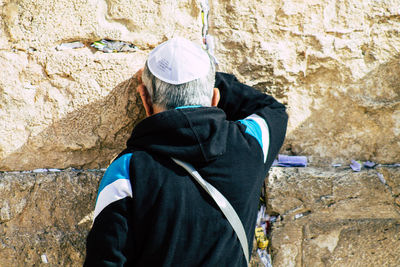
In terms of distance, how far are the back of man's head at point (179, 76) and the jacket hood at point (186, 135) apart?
0.09 meters

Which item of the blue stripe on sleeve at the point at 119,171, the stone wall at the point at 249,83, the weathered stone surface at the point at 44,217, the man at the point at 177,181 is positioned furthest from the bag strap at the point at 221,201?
the weathered stone surface at the point at 44,217

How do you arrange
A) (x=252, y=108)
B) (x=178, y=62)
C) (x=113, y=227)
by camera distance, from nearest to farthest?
(x=113, y=227) < (x=178, y=62) < (x=252, y=108)

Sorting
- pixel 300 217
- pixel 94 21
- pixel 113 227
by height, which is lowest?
pixel 300 217

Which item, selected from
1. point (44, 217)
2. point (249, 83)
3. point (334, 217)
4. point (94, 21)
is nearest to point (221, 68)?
point (249, 83)

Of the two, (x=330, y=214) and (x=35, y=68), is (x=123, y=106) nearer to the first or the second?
(x=35, y=68)

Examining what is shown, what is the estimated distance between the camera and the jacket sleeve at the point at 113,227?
139 cm

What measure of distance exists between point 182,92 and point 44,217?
99cm

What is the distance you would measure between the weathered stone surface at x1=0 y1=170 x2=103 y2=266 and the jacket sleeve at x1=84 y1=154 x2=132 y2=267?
0.54 m

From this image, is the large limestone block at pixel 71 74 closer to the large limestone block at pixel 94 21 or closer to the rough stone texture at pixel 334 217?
the large limestone block at pixel 94 21

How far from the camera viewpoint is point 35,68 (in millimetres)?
1818

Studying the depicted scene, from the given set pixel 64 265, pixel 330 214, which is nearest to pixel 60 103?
pixel 64 265

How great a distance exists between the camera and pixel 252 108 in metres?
1.79

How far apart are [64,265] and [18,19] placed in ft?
3.89

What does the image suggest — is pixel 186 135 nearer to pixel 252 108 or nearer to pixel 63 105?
pixel 252 108
